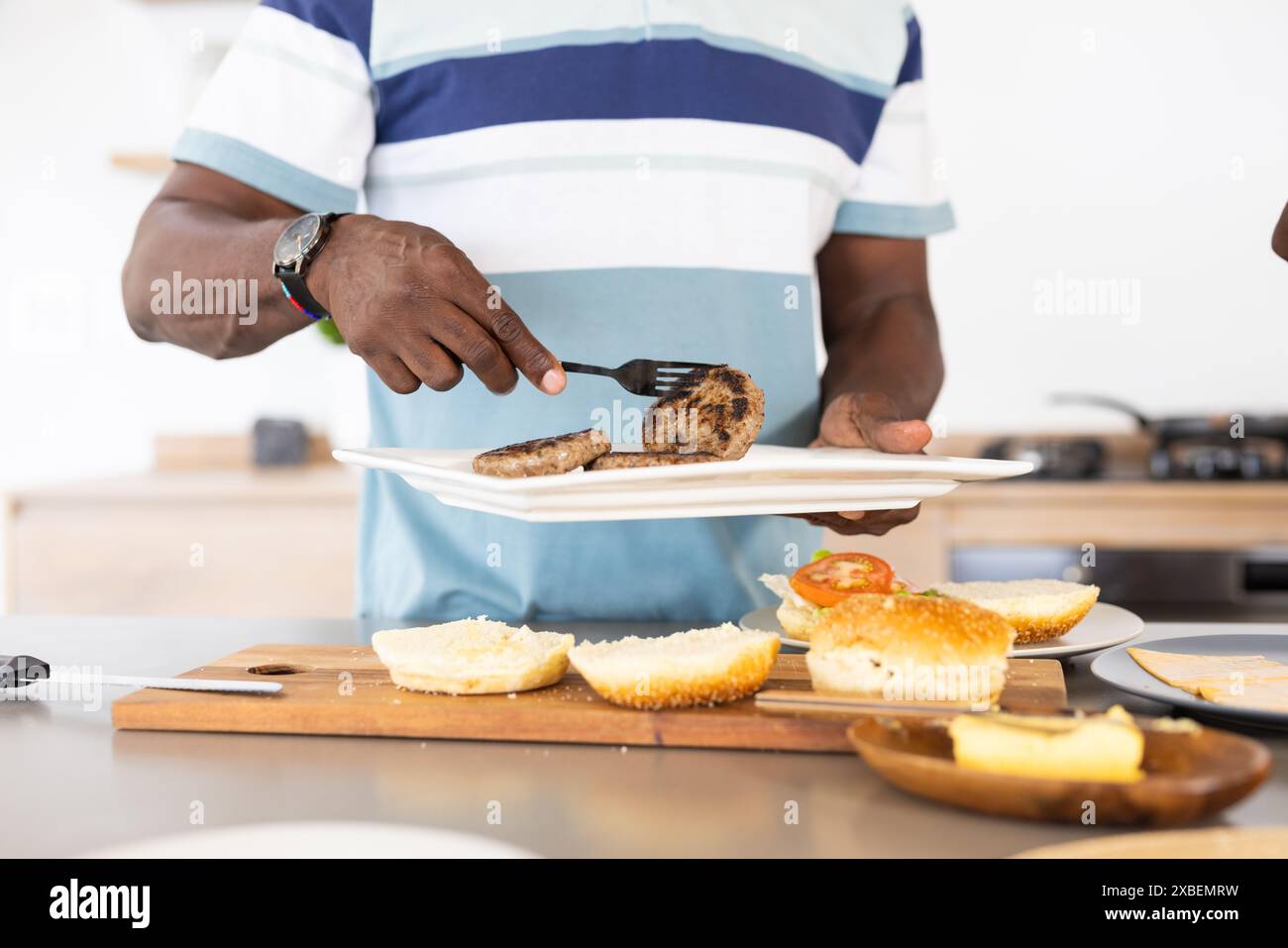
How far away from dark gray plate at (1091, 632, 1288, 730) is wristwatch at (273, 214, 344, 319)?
754 millimetres

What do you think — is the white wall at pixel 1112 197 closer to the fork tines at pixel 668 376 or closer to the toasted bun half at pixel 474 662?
the fork tines at pixel 668 376

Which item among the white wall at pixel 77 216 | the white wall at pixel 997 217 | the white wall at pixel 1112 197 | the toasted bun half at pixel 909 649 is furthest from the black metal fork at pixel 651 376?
the white wall at pixel 77 216

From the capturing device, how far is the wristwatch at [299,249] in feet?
3.65

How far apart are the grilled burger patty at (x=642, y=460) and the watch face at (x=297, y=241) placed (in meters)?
0.34

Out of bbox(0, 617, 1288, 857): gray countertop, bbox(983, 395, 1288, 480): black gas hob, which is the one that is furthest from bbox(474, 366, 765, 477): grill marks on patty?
bbox(983, 395, 1288, 480): black gas hob

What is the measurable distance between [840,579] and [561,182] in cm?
57

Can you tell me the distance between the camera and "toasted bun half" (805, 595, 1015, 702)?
838 millimetres

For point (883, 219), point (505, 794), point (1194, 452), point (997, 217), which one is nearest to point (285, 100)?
point (883, 219)

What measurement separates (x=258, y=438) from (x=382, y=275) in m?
2.53

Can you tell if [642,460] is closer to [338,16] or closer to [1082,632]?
[1082,632]

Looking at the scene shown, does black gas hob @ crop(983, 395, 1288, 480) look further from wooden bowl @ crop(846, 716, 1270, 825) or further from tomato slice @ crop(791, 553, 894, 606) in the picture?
wooden bowl @ crop(846, 716, 1270, 825)

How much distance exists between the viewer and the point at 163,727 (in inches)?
36.1
